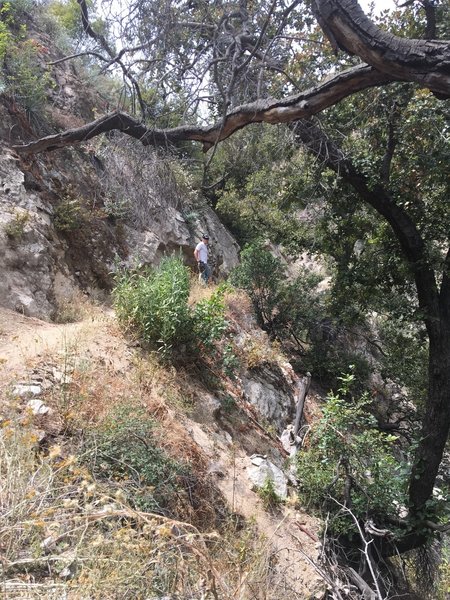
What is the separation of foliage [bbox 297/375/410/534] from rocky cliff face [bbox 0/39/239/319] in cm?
375

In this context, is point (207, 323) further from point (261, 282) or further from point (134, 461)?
point (261, 282)

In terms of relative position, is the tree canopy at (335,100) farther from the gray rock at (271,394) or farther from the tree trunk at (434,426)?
the gray rock at (271,394)

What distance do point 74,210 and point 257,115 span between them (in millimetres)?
5266

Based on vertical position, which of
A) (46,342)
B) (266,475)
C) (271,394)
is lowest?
(266,475)

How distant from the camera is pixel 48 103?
418 inches

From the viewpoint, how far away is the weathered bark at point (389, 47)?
10.5 feet

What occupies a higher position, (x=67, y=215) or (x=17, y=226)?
(x=67, y=215)

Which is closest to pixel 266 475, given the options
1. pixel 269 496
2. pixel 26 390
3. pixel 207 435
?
pixel 269 496

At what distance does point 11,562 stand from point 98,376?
2667 mm

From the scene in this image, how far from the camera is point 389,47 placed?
10.6 feet

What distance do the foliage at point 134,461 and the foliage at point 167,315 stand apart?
6.28 ft

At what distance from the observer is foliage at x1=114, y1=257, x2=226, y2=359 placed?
5996 mm

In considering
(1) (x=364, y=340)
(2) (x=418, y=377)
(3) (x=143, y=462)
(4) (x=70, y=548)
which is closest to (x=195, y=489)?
(3) (x=143, y=462)

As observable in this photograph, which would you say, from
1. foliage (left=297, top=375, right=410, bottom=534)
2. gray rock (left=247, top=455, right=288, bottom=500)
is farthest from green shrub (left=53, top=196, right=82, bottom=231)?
foliage (left=297, top=375, right=410, bottom=534)
